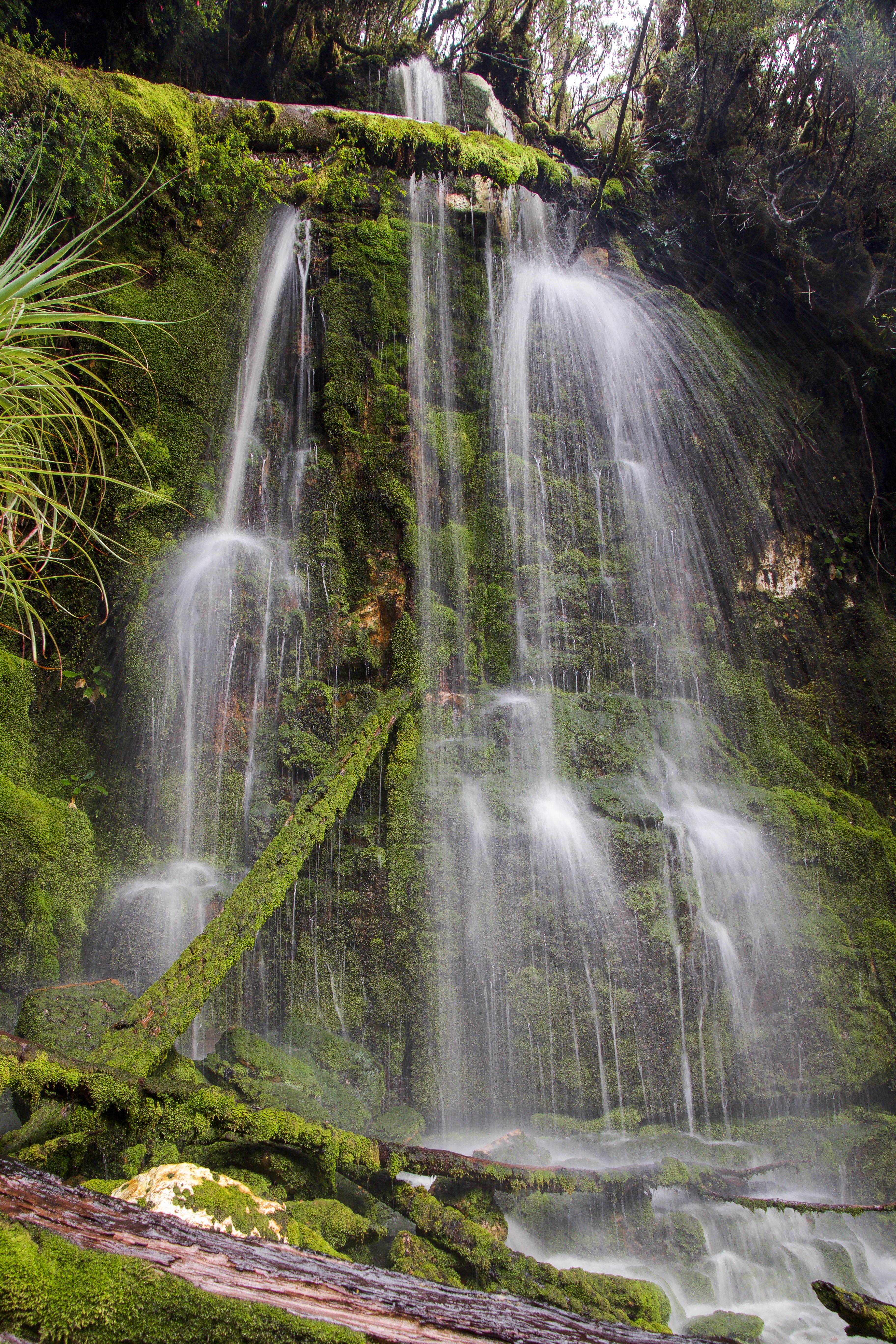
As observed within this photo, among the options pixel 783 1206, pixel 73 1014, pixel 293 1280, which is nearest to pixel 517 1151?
pixel 783 1206

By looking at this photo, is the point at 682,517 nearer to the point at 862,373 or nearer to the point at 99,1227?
the point at 862,373

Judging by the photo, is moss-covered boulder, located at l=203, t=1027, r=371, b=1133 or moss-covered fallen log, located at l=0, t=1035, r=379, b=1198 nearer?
moss-covered fallen log, located at l=0, t=1035, r=379, b=1198

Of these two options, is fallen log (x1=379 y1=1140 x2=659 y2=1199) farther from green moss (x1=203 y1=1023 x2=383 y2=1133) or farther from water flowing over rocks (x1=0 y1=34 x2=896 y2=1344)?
green moss (x1=203 y1=1023 x2=383 y2=1133)

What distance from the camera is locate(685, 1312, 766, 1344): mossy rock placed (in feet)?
A: 11.4

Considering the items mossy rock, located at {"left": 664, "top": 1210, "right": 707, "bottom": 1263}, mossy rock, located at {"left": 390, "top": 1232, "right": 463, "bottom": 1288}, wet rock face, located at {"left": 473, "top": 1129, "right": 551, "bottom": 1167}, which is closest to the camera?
mossy rock, located at {"left": 390, "top": 1232, "right": 463, "bottom": 1288}

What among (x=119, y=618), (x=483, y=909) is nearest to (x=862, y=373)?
(x=483, y=909)

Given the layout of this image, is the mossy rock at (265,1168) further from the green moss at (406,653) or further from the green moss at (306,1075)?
the green moss at (406,653)

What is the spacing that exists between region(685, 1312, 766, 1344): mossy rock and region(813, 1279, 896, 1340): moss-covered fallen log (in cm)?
171

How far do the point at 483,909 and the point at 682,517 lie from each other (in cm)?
512

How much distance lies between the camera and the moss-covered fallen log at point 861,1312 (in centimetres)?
215

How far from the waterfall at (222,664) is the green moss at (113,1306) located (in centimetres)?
390

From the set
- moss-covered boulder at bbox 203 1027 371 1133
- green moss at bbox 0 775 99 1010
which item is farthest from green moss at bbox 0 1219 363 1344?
green moss at bbox 0 775 99 1010

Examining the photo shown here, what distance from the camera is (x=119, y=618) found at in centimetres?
630

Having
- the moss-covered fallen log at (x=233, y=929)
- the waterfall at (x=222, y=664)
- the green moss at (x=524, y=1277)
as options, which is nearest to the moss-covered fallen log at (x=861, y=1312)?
the green moss at (x=524, y=1277)
